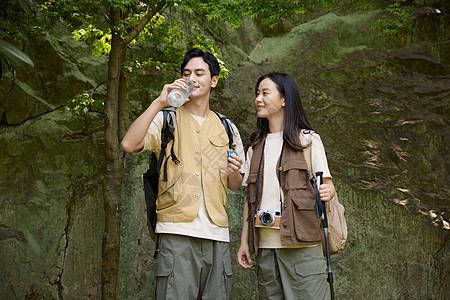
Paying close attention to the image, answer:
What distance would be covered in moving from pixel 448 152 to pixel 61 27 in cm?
500

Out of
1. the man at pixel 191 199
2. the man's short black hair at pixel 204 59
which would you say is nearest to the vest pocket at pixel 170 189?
the man at pixel 191 199

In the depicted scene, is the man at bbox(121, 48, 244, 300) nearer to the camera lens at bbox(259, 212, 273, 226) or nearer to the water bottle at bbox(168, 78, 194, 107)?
the water bottle at bbox(168, 78, 194, 107)

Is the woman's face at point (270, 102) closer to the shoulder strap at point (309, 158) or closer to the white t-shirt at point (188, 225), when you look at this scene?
the shoulder strap at point (309, 158)

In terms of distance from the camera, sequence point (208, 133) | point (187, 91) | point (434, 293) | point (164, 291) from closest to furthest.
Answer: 1. point (164, 291)
2. point (187, 91)
3. point (208, 133)
4. point (434, 293)

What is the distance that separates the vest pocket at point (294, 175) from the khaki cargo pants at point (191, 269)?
1.93 ft

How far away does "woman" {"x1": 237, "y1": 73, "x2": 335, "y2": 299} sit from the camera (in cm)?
253

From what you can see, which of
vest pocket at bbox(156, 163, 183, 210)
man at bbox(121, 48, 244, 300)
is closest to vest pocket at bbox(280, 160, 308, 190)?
man at bbox(121, 48, 244, 300)

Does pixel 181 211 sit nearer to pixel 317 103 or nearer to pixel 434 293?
pixel 317 103

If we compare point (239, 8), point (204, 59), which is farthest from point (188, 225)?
point (239, 8)

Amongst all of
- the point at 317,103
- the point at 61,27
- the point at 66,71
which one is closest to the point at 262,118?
the point at 317,103

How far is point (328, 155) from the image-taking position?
201 inches

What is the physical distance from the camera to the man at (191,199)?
8.20ft

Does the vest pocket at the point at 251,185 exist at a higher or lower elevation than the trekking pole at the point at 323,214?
higher

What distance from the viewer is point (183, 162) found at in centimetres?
270
